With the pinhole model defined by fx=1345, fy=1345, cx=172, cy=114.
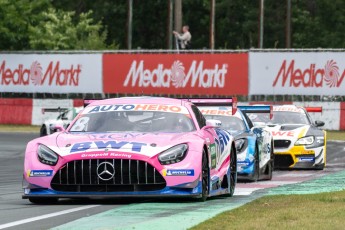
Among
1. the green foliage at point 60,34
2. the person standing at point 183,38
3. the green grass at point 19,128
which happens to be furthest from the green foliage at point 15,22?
the green grass at point 19,128

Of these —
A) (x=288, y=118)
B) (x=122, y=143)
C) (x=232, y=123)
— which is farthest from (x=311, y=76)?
(x=122, y=143)

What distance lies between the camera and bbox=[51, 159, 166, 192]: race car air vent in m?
14.5

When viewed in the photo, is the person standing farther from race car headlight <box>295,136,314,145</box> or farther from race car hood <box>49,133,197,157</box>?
race car hood <box>49,133,197,157</box>

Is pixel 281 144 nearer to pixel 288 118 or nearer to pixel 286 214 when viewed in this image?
pixel 288 118

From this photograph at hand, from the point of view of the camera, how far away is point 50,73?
1902 inches

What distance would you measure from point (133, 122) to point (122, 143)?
3.50 feet

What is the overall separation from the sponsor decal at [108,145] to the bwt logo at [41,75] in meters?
33.2

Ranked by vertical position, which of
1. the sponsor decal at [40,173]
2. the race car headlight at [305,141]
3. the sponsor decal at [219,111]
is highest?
the sponsor decal at [219,111]

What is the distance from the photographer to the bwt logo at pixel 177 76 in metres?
46.1

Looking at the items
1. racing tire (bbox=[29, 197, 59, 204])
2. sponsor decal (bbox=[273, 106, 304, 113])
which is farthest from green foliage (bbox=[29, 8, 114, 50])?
racing tire (bbox=[29, 197, 59, 204])

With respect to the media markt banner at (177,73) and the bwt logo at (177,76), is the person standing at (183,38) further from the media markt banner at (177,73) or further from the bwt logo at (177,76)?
the bwt logo at (177,76)

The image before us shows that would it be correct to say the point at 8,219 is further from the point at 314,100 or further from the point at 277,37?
the point at 277,37

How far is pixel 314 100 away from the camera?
44.7m

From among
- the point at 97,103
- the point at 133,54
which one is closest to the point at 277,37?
the point at 133,54
